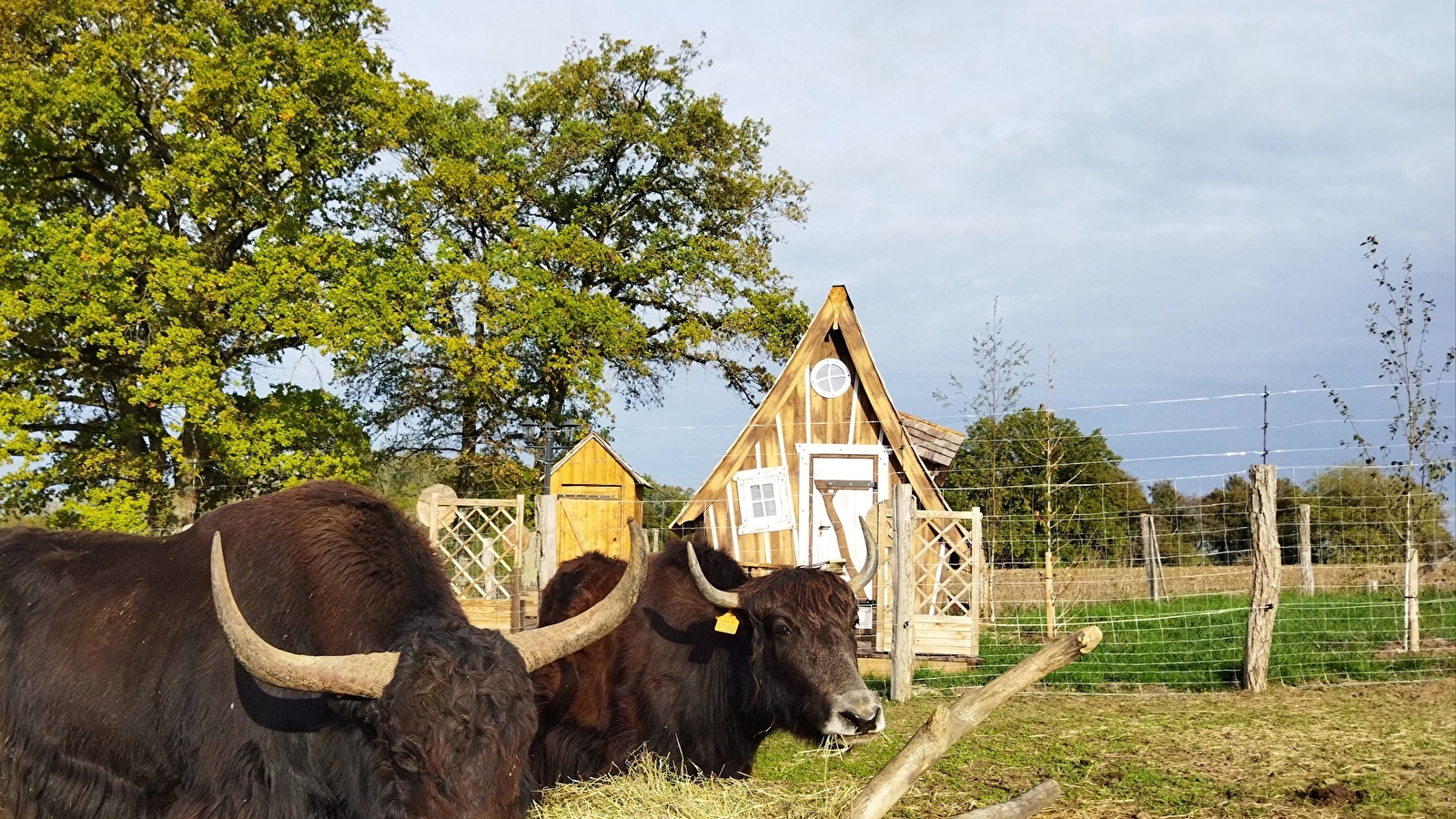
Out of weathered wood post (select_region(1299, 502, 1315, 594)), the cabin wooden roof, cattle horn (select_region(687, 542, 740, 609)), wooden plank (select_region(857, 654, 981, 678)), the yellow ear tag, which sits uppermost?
the cabin wooden roof

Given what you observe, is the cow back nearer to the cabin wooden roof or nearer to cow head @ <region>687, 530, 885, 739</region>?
cow head @ <region>687, 530, 885, 739</region>

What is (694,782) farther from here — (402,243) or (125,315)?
(402,243)

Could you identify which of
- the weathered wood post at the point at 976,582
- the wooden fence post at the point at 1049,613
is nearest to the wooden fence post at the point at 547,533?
the weathered wood post at the point at 976,582

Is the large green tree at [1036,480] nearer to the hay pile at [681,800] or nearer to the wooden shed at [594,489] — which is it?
the wooden shed at [594,489]

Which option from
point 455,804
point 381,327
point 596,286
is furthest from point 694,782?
point 596,286

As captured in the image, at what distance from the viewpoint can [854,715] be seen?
240 inches

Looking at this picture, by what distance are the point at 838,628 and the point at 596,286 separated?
22.7 m

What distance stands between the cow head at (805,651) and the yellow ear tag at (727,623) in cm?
9

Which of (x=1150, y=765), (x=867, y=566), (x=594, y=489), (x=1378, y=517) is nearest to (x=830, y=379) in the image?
(x=594, y=489)

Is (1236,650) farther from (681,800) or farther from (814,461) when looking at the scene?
(681,800)

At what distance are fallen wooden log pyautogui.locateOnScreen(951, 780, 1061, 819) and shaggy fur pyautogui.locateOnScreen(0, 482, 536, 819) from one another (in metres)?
2.38

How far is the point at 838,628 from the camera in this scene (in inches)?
255

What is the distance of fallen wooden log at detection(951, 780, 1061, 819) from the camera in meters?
5.07

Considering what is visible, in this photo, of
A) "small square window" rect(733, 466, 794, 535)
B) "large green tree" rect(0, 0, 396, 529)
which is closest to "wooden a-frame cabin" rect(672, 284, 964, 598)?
"small square window" rect(733, 466, 794, 535)
